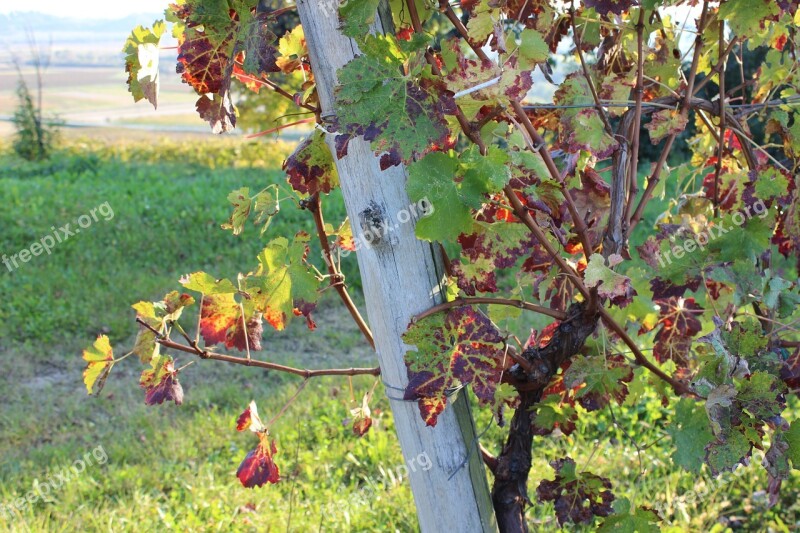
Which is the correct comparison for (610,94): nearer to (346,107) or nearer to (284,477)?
(346,107)

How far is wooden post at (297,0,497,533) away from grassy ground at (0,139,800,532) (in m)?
0.31

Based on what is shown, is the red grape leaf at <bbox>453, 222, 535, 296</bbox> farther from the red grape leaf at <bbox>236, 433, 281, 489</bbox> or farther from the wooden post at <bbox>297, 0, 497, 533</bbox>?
the red grape leaf at <bbox>236, 433, 281, 489</bbox>

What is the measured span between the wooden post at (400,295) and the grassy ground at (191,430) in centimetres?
31

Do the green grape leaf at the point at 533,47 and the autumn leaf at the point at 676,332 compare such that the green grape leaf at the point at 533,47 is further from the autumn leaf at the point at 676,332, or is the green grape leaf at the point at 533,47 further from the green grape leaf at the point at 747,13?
the autumn leaf at the point at 676,332

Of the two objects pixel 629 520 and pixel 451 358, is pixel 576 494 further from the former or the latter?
pixel 451 358

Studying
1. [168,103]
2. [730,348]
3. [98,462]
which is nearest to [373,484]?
[98,462]

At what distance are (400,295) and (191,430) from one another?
253 centimetres

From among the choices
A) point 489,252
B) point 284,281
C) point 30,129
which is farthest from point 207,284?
point 30,129

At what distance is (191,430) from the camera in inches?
141

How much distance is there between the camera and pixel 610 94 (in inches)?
61.9

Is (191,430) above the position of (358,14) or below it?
below

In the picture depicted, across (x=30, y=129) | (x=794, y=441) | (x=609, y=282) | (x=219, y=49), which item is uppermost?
(x=30, y=129)

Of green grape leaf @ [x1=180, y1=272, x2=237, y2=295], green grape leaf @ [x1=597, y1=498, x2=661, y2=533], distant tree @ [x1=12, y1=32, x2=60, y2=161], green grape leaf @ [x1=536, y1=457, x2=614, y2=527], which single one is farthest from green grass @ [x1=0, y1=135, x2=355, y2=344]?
green grape leaf @ [x1=597, y1=498, x2=661, y2=533]

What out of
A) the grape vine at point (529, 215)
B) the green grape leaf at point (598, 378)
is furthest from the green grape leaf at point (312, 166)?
the green grape leaf at point (598, 378)
